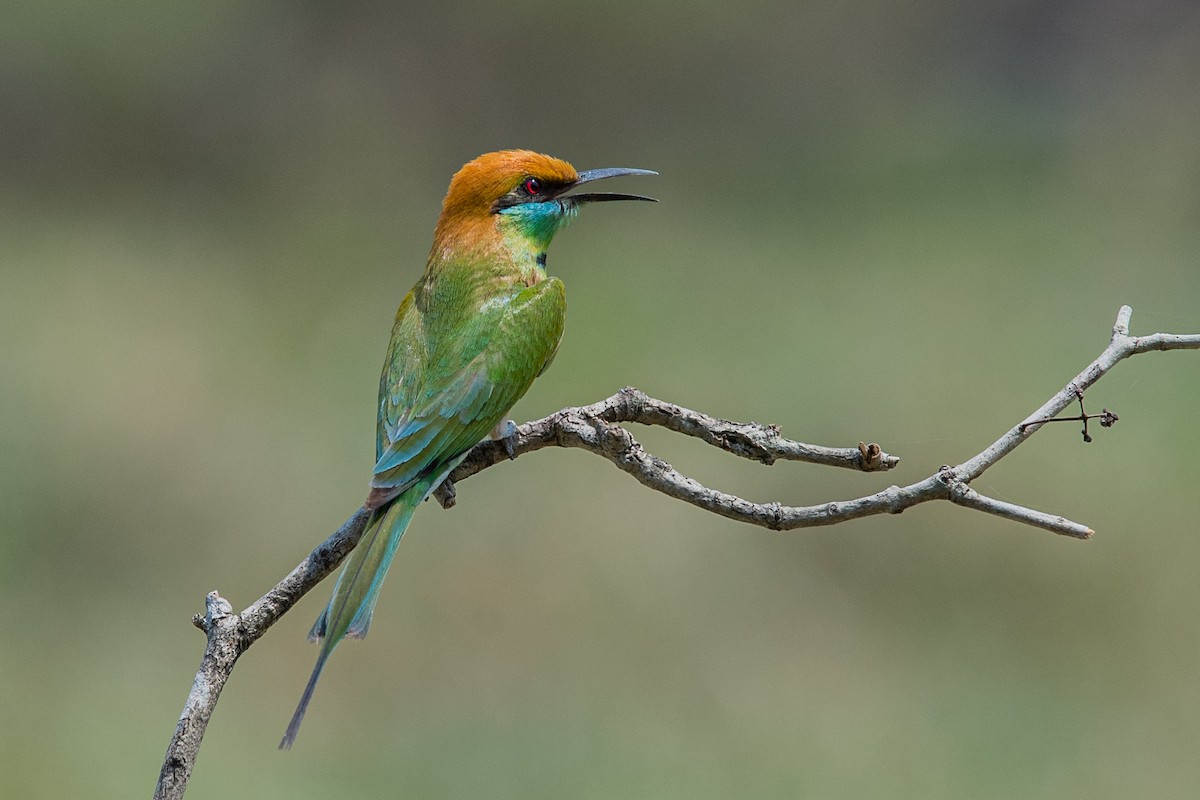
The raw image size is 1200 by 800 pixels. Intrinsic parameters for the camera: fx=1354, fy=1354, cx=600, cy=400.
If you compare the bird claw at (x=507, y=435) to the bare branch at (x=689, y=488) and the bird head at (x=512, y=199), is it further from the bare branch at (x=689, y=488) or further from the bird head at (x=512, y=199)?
the bird head at (x=512, y=199)

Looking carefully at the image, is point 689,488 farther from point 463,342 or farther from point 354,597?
point 463,342

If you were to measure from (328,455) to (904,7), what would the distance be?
12.4 ft

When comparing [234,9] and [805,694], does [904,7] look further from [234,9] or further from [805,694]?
[805,694]

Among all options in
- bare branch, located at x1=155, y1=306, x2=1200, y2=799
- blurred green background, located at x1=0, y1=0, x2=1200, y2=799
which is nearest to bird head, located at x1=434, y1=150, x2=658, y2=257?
bare branch, located at x1=155, y1=306, x2=1200, y2=799

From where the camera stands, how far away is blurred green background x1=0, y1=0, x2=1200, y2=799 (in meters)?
3.57

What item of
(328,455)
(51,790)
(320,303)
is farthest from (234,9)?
(51,790)

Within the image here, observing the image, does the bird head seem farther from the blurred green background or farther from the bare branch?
the blurred green background

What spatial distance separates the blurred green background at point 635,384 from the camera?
11.7 ft

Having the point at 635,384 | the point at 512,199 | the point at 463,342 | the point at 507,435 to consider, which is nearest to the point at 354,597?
the point at 507,435

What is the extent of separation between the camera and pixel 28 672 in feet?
12.5

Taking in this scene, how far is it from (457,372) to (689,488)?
0.55 m

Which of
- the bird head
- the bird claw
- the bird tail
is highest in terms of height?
the bird head

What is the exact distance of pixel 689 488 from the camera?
5.42 ft

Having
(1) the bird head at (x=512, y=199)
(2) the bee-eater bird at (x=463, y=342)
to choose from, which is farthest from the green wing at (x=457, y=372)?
(1) the bird head at (x=512, y=199)
